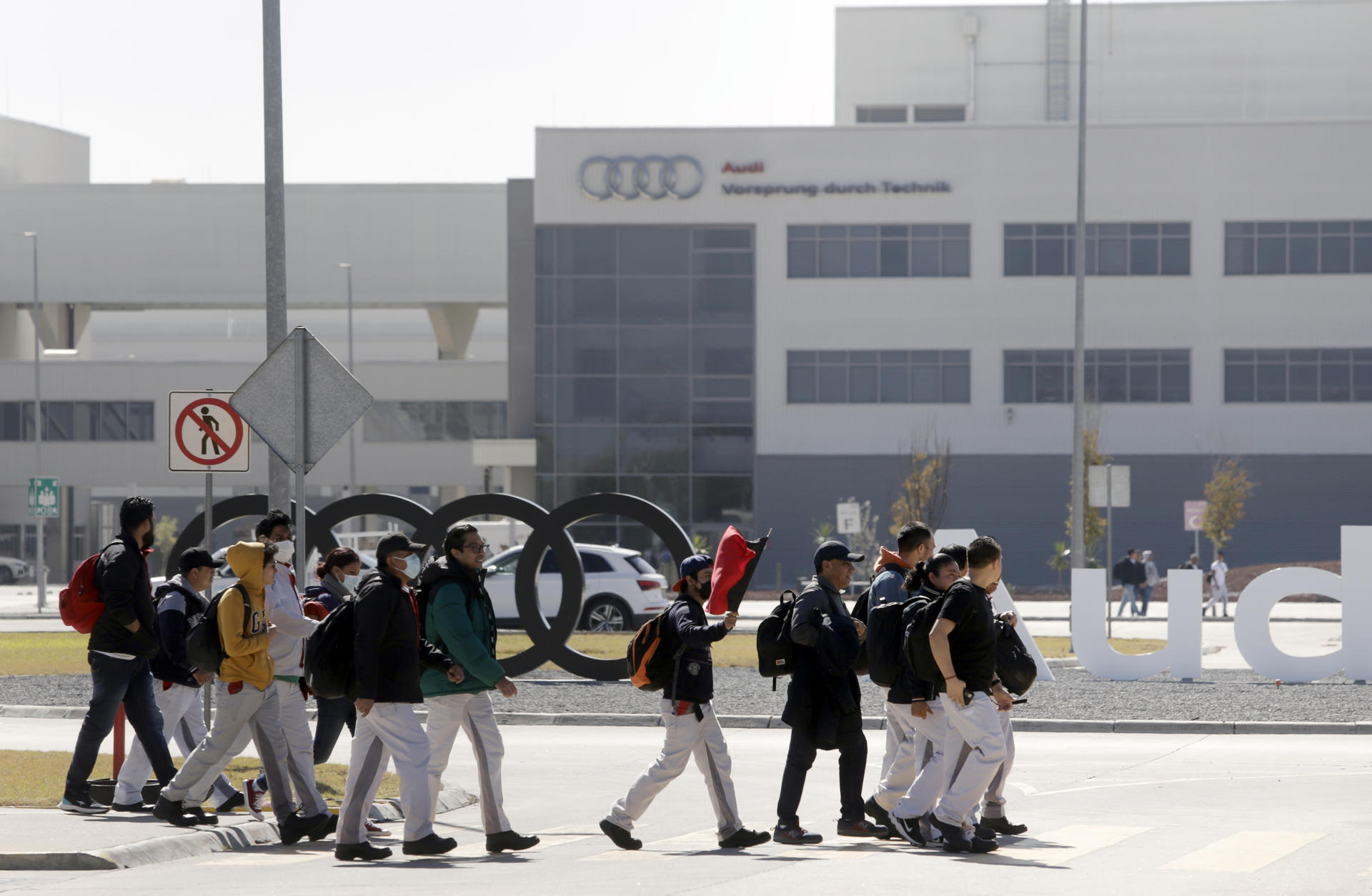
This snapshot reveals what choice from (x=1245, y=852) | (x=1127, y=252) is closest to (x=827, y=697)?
(x=1245, y=852)

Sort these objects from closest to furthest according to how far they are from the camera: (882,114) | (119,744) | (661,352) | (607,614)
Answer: (119,744)
(607,614)
(661,352)
(882,114)

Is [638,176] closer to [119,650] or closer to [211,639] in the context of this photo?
[119,650]

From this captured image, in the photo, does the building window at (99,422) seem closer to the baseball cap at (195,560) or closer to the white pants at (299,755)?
the baseball cap at (195,560)

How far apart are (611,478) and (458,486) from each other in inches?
437

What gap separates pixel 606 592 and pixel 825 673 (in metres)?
17.0

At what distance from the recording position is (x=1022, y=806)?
35.8 ft

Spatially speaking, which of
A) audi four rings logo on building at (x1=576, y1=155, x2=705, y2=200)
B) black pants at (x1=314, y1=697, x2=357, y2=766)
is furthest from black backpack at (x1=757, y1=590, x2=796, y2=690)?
audi four rings logo on building at (x1=576, y1=155, x2=705, y2=200)

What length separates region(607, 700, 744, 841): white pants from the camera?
8984mm

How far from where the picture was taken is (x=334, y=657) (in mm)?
8797

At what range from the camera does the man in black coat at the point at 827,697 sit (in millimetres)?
9391

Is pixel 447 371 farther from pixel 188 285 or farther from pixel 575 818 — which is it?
pixel 575 818

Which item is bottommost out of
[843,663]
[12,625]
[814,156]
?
[12,625]

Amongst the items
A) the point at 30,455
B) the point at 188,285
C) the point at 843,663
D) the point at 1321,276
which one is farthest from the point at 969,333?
the point at 843,663

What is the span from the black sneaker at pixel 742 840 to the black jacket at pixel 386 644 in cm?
186
